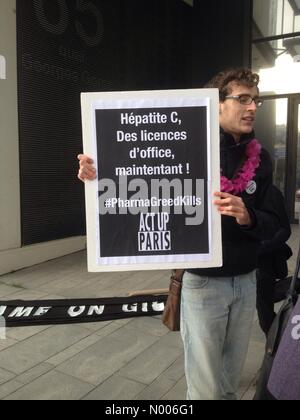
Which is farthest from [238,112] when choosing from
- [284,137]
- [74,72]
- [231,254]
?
[284,137]

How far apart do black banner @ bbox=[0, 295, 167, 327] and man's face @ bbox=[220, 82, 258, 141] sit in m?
2.67

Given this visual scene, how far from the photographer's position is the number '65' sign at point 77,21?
5984 millimetres

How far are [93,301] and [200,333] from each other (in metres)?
2.77

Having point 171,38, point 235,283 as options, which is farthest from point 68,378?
point 171,38

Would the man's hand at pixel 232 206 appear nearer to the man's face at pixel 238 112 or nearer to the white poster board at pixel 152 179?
the white poster board at pixel 152 179

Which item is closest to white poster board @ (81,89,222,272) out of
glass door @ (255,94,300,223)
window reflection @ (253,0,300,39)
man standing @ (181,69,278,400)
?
man standing @ (181,69,278,400)

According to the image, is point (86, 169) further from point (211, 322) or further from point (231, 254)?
point (211, 322)

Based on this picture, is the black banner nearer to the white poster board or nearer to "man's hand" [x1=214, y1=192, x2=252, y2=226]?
the white poster board

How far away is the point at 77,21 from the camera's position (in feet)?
21.4

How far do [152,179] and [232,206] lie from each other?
0.36 metres

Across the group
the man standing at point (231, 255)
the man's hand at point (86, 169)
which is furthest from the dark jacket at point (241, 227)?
the man's hand at point (86, 169)

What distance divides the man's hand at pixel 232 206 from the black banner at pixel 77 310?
8.53 ft

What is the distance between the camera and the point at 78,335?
3.82m
